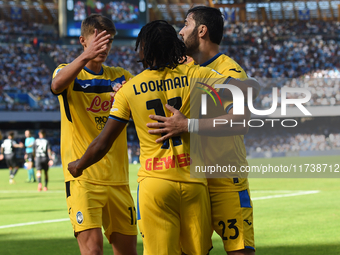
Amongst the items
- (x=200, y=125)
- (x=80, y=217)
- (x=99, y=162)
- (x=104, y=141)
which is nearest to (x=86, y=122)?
(x=99, y=162)

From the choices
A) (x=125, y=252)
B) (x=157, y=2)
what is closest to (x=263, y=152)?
(x=157, y=2)

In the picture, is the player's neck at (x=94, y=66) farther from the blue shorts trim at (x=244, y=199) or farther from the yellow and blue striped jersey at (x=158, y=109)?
the blue shorts trim at (x=244, y=199)

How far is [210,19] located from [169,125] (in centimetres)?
128

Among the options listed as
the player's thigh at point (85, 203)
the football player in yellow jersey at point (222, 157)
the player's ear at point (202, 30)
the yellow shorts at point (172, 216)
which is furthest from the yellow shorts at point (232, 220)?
the player's ear at point (202, 30)

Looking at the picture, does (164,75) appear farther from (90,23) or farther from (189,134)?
(90,23)

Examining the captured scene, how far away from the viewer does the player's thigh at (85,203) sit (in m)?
3.86

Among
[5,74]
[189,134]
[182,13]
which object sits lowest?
[189,134]

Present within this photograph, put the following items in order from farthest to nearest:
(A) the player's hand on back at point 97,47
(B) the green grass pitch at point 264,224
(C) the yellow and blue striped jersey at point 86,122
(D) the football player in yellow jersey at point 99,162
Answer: (B) the green grass pitch at point 264,224 → (C) the yellow and blue striped jersey at point 86,122 → (D) the football player in yellow jersey at point 99,162 → (A) the player's hand on back at point 97,47

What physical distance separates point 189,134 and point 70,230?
5.61m

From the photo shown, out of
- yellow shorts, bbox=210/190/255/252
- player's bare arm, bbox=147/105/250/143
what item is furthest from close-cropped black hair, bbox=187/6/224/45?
yellow shorts, bbox=210/190/255/252

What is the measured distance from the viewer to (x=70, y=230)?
8.01m

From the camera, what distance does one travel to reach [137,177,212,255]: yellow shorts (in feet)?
9.85

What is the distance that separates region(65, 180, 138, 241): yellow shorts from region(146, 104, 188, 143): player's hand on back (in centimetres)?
128

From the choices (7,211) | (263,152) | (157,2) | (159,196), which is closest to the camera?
(159,196)
